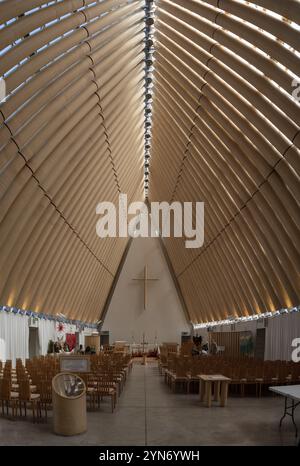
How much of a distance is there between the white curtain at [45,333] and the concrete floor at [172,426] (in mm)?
10659

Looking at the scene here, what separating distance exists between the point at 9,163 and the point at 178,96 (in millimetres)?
7592

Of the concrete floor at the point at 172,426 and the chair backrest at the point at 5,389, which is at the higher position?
the chair backrest at the point at 5,389

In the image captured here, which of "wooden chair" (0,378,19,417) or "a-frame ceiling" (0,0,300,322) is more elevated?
"a-frame ceiling" (0,0,300,322)

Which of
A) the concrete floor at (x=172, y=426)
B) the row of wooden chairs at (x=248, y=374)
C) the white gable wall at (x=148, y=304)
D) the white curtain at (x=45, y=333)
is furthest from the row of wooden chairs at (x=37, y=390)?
the white gable wall at (x=148, y=304)

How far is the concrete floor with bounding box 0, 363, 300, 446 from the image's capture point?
875 centimetres

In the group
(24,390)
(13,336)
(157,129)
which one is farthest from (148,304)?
(24,390)

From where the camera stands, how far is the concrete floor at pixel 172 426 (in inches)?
344

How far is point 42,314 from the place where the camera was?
2366 cm

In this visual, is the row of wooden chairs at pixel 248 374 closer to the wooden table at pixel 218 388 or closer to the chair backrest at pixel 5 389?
the wooden table at pixel 218 388

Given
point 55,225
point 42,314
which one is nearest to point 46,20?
point 55,225

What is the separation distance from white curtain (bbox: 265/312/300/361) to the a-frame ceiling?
752 mm

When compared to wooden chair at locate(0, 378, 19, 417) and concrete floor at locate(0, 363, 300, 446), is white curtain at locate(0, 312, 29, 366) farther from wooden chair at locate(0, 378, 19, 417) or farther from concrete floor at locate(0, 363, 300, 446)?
wooden chair at locate(0, 378, 19, 417)

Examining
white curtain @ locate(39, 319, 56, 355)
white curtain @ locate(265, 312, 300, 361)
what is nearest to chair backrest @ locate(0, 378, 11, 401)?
white curtain @ locate(265, 312, 300, 361)
